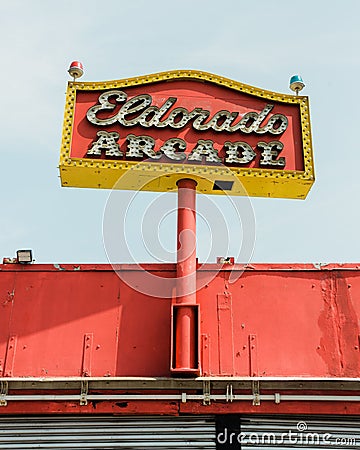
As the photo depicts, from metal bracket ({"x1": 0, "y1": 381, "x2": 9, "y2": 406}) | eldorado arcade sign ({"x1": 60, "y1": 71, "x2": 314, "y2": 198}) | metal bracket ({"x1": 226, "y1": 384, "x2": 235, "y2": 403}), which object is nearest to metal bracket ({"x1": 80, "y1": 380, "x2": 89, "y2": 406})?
metal bracket ({"x1": 0, "y1": 381, "x2": 9, "y2": 406})

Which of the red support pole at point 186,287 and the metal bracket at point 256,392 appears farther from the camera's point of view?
the red support pole at point 186,287

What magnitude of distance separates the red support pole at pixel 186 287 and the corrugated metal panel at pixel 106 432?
3.67ft

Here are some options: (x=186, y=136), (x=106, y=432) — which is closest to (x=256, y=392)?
(x=106, y=432)

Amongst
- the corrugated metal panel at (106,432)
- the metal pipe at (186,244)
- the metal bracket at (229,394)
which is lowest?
the corrugated metal panel at (106,432)

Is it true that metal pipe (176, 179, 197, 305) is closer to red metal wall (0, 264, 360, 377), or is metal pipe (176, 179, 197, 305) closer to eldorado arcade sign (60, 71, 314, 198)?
red metal wall (0, 264, 360, 377)

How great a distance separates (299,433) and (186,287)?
3.48 m

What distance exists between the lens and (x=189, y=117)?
13203 mm

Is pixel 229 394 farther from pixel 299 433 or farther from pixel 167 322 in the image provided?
pixel 167 322

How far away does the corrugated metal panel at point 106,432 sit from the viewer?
1025 cm

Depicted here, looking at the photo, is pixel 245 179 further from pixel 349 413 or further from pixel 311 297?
pixel 349 413

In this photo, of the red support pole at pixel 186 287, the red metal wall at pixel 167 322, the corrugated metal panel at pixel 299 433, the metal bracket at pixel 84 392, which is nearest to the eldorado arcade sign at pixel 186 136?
the red support pole at pixel 186 287

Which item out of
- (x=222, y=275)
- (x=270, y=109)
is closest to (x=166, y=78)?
(x=270, y=109)

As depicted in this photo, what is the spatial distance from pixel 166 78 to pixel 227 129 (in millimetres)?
2021

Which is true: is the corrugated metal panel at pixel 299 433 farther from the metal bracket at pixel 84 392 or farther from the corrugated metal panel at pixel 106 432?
the metal bracket at pixel 84 392
